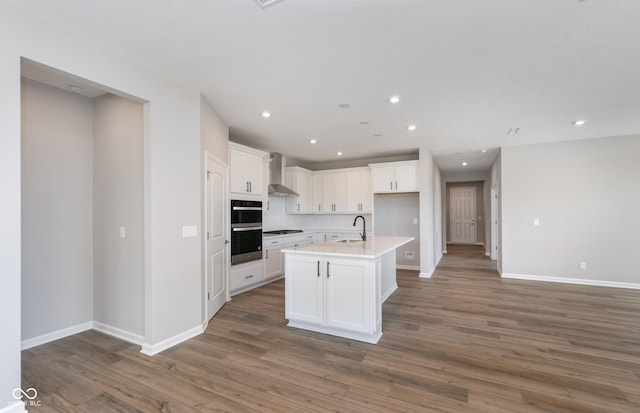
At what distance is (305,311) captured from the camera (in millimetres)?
3271

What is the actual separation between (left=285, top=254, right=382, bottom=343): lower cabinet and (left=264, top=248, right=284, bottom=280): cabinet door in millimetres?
2009

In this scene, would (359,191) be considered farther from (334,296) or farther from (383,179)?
(334,296)

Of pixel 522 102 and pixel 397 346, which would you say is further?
pixel 522 102

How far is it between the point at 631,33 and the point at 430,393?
3.04 meters

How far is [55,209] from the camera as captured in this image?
9.94 ft

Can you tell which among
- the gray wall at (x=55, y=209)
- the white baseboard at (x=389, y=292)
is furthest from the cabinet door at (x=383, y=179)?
the gray wall at (x=55, y=209)

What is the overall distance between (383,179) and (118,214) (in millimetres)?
4853

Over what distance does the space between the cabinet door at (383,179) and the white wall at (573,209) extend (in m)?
2.18

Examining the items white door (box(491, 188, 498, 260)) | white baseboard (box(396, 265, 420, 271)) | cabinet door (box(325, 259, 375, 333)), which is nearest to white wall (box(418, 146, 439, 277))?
white baseboard (box(396, 265, 420, 271))

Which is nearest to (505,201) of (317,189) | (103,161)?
(317,189)

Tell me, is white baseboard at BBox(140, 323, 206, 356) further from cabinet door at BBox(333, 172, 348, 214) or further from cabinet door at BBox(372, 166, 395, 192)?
cabinet door at BBox(372, 166, 395, 192)

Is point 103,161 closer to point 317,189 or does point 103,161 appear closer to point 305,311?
point 305,311

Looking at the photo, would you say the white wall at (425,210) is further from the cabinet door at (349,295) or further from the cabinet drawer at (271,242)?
the cabinet door at (349,295)

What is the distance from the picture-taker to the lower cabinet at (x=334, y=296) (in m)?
2.96
